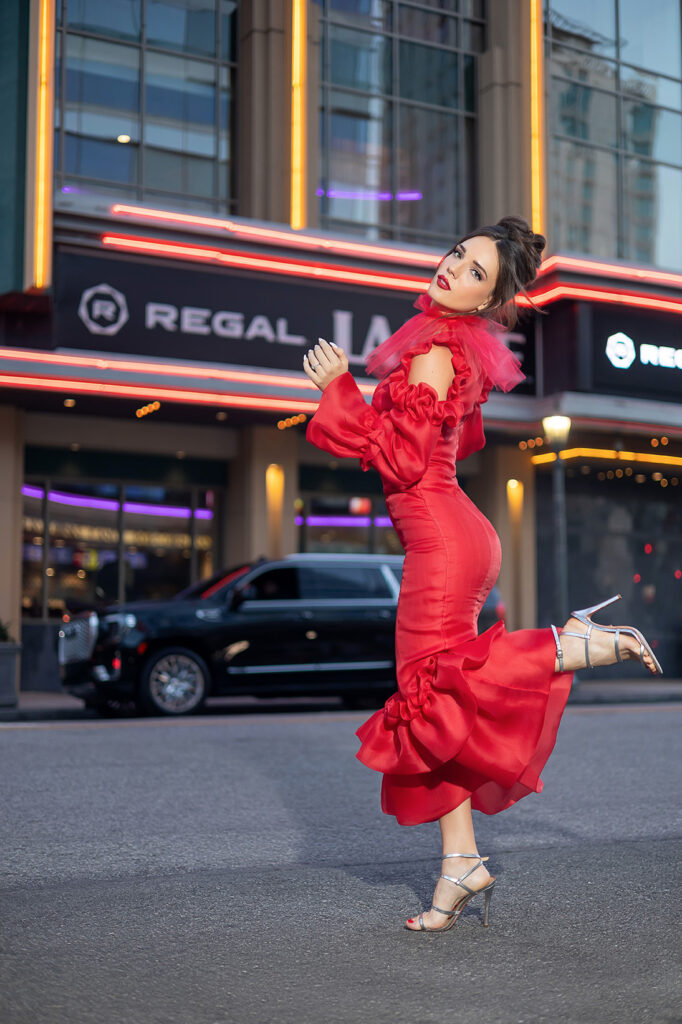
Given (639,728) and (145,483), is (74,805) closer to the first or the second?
(639,728)

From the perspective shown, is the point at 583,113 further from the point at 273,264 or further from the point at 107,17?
the point at 107,17

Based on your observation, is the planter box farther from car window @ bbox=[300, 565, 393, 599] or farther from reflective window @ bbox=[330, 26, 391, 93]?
reflective window @ bbox=[330, 26, 391, 93]

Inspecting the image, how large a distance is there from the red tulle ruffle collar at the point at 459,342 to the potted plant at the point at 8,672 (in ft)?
33.8

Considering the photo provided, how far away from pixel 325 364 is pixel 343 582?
34.4 feet

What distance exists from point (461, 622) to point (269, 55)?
17097mm

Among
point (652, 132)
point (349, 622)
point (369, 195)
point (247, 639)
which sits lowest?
point (247, 639)

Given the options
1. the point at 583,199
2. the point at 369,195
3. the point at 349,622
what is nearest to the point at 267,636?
the point at 349,622

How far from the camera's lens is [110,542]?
1828cm

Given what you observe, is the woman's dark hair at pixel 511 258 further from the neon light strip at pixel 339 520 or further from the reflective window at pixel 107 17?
the reflective window at pixel 107 17

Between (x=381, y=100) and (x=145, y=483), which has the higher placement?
(x=381, y=100)

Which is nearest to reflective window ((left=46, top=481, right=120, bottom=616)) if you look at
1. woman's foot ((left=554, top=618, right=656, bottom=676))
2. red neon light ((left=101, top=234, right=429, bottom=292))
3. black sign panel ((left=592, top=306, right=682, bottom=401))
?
red neon light ((left=101, top=234, right=429, bottom=292))

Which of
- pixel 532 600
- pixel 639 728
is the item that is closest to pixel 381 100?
pixel 532 600

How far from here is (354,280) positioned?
18000mm

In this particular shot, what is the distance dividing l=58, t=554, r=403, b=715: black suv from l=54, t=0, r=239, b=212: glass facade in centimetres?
750
